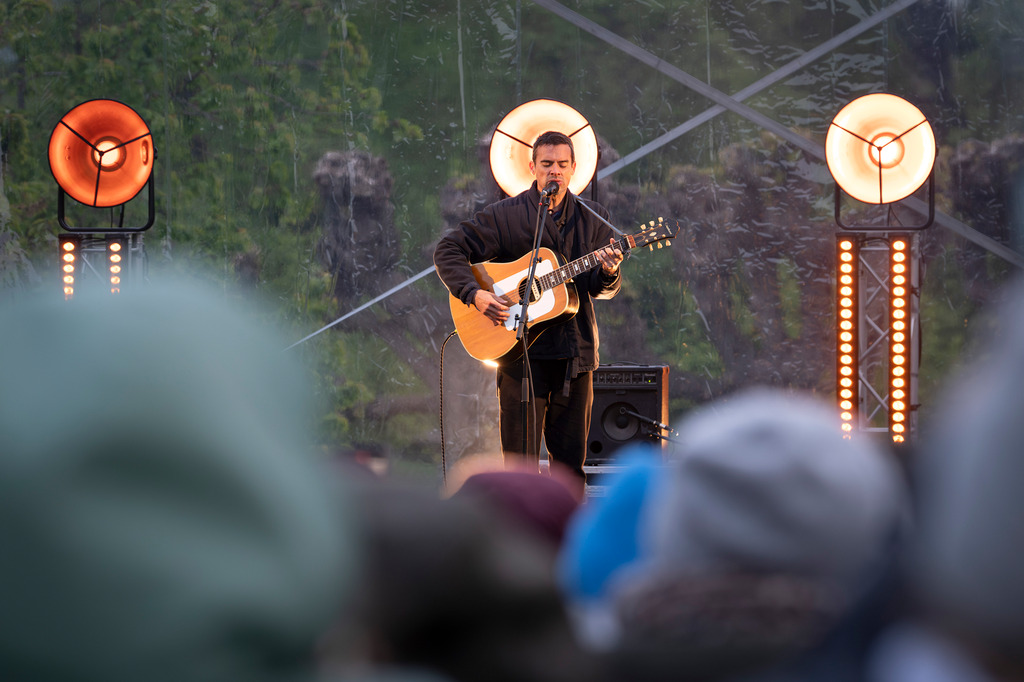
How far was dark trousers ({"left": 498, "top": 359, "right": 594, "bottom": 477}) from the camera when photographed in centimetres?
351

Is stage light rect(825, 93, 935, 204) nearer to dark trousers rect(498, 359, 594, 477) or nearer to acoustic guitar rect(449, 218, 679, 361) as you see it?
acoustic guitar rect(449, 218, 679, 361)

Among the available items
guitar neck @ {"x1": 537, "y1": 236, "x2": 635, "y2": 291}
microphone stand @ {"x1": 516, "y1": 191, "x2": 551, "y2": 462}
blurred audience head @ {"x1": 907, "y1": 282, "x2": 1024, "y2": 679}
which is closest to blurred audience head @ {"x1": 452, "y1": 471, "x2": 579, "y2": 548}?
blurred audience head @ {"x1": 907, "y1": 282, "x2": 1024, "y2": 679}

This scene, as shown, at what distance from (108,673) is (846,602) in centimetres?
46

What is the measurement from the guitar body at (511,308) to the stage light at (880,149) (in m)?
1.61

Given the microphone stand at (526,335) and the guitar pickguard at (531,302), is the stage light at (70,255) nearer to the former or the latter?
the guitar pickguard at (531,302)

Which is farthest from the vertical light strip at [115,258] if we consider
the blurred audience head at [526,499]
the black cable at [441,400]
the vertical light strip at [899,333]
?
the blurred audience head at [526,499]

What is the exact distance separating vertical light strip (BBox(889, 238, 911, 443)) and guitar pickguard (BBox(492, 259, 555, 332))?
6.15 ft

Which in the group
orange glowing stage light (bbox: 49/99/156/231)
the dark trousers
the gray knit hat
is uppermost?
orange glowing stage light (bbox: 49/99/156/231)

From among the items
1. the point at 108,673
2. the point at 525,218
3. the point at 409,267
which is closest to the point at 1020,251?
the point at 525,218

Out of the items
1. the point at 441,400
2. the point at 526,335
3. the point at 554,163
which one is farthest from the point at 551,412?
the point at 441,400

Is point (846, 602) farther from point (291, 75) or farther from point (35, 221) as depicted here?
Result: point (35, 221)

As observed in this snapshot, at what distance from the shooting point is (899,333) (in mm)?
4363

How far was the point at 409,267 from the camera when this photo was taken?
5168 mm

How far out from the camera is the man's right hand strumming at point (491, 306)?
3.58 metres
